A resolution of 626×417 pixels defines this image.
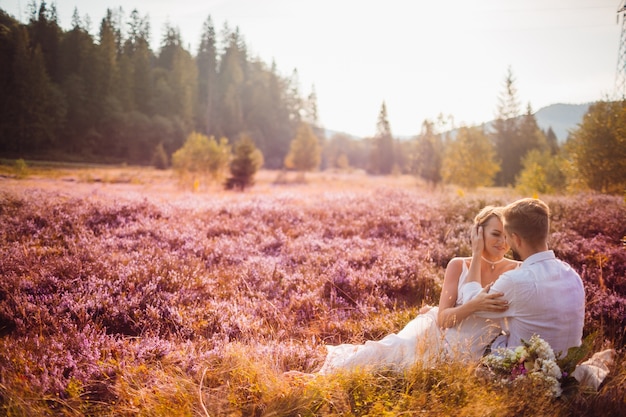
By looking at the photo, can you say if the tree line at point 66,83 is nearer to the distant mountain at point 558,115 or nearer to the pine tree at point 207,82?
the distant mountain at point 558,115

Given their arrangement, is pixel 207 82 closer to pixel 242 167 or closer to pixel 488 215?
pixel 242 167

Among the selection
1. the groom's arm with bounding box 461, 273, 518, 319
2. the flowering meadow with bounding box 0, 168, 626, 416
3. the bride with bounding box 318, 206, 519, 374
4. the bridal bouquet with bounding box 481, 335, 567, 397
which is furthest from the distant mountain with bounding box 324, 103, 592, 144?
the bridal bouquet with bounding box 481, 335, 567, 397

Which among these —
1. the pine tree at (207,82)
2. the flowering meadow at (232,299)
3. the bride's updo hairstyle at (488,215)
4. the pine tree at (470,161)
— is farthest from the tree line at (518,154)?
the pine tree at (207,82)

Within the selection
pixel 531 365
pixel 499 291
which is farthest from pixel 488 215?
pixel 531 365

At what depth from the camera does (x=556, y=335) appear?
3.29 meters

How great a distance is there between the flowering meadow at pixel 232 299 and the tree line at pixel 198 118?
173cm

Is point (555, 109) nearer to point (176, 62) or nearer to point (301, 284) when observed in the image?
point (301, 284)

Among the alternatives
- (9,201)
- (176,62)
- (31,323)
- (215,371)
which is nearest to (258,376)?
(215,371)

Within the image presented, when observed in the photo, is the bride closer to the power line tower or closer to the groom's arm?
the groom's arm

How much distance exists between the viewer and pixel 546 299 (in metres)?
3.16

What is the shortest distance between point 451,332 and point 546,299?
999 millimetres

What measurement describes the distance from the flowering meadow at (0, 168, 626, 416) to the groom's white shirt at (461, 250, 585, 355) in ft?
1.76

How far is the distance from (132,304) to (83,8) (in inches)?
264

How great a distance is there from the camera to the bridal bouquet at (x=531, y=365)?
2906 millimetres
